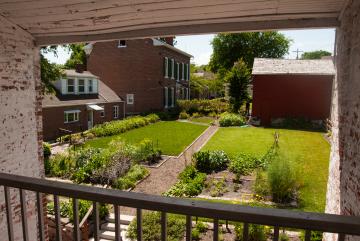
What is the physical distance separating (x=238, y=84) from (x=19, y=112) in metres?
24.9

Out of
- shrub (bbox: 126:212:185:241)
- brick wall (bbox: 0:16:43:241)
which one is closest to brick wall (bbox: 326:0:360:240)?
shrub (bbox: 126:212:185:241)

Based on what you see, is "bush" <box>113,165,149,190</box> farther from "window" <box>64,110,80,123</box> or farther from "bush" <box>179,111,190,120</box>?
"bush" <box>179,111,190,120</box>

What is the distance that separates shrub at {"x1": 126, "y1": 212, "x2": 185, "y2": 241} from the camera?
6664mm

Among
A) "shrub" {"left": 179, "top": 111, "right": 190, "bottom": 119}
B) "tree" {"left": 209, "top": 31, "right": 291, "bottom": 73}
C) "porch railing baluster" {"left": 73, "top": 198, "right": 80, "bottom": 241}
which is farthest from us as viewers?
"tree" {"left": 209, "top": 31, "right": 291, "bottom": 73}

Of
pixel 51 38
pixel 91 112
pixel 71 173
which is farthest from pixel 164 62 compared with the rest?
pixel 51 38

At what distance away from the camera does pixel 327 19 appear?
388 cm

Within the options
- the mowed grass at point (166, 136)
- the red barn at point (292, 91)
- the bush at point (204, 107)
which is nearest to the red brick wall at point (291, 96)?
the red barn at point (292, 91)

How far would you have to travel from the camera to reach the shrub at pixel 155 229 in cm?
666

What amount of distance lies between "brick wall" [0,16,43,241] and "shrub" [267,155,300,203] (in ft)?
20.6

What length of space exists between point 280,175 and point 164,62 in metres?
23.2

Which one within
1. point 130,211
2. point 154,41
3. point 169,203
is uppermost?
point 154,41

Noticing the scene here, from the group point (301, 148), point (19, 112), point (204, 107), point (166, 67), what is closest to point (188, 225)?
point (19, 112)

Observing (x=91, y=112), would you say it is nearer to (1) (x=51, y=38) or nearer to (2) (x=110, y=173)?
(2) (x=110, y=173)

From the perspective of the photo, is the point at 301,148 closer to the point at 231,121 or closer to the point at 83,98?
the point at 231,121
